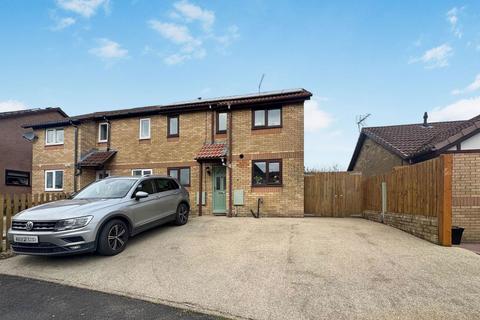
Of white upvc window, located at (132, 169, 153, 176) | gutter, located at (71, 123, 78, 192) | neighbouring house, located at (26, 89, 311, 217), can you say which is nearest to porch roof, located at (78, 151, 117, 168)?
neighbouring house, located at (26, 89, 311, 217)

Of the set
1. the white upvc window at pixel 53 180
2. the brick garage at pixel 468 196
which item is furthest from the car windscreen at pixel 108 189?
the brick garage at pixel 468 196

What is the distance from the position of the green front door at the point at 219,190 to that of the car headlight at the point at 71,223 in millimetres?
7247

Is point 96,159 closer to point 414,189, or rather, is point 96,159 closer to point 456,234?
point 414,189

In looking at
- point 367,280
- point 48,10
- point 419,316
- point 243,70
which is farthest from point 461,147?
point 48,10

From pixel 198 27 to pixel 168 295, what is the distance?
1022cm

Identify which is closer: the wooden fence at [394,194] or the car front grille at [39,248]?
the car front grille at [39,248]

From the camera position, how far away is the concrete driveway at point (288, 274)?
4012 millimetres

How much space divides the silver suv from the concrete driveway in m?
0.45

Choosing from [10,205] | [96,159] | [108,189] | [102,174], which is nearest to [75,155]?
[96,159]

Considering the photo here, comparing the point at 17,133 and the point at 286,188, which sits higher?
the point at 17,133

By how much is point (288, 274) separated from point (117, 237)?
392cm

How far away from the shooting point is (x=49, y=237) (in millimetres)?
5574

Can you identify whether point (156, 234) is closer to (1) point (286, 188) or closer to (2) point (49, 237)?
(2) point (49, 237)

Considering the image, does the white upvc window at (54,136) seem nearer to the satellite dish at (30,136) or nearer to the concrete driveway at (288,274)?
the satellite dish at (30,136)
